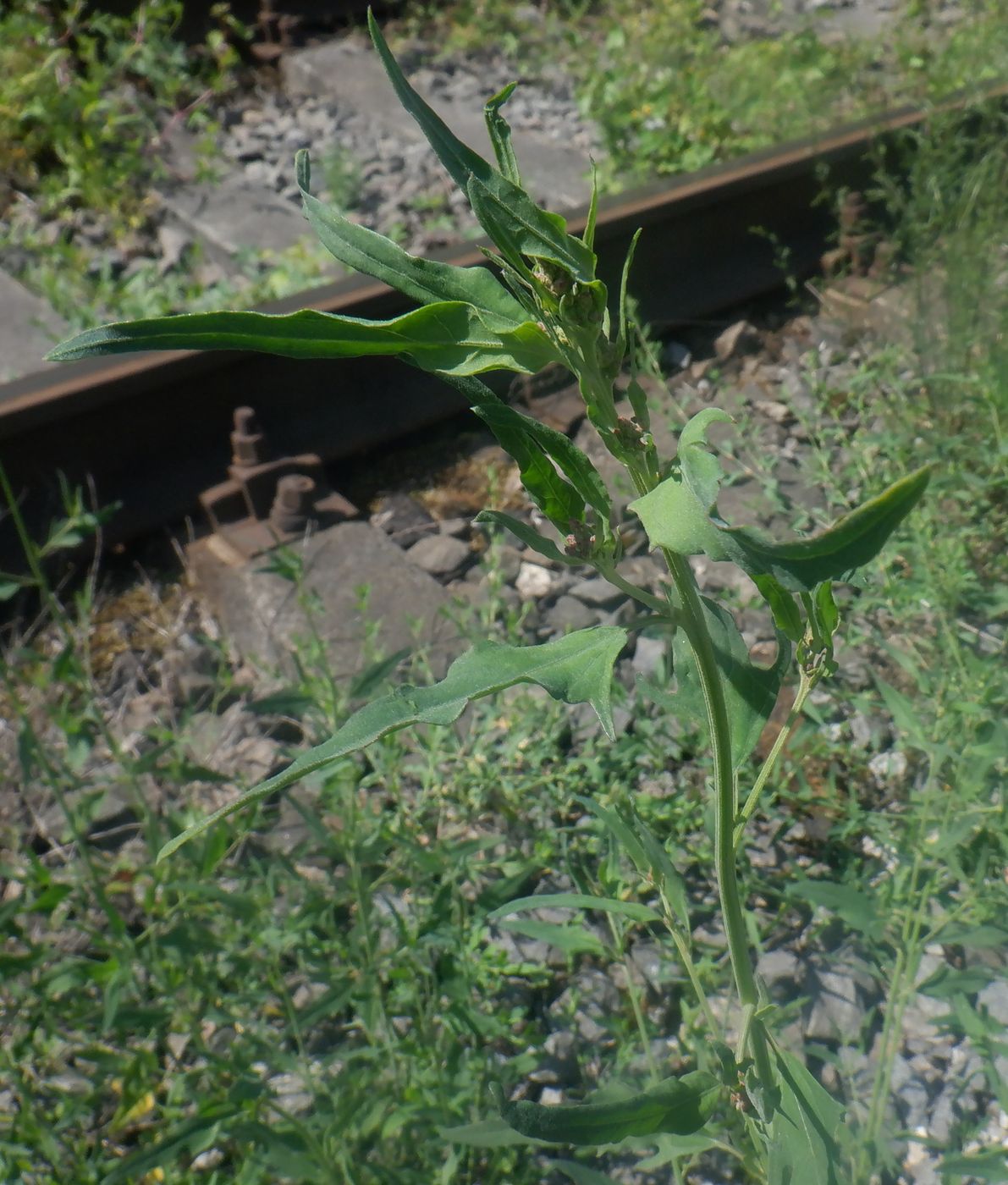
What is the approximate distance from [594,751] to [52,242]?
3619 millimetres

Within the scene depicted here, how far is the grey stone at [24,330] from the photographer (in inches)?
156

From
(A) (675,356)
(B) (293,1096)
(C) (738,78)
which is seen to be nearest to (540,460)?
(B) (293,1096)

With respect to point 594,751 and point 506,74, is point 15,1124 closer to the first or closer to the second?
point 594,751

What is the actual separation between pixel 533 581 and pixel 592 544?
90.7 inches

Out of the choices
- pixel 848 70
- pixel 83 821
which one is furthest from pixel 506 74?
pixel 83 821

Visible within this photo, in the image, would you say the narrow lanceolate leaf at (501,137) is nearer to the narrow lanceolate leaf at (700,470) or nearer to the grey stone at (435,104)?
the narrow lanceolate leaf at (700,470)

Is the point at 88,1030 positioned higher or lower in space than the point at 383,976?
higher

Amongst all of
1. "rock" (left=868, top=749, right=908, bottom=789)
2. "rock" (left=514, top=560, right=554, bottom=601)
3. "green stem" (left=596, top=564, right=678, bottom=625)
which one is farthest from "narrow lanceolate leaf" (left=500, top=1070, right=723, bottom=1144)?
"rock" (left=514, top=560, right=554, bottom=601)

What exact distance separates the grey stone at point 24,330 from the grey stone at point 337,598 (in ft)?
3.70

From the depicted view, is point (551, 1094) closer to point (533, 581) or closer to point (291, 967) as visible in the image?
point (291, 967)

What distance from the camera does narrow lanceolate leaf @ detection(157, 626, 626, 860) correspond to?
0.77 meters

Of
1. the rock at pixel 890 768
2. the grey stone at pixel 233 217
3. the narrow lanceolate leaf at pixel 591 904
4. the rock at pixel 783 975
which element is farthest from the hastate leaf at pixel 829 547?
the grey stone at pixel 233 217

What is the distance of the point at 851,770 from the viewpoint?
103 inches

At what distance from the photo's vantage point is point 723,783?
988 mm
